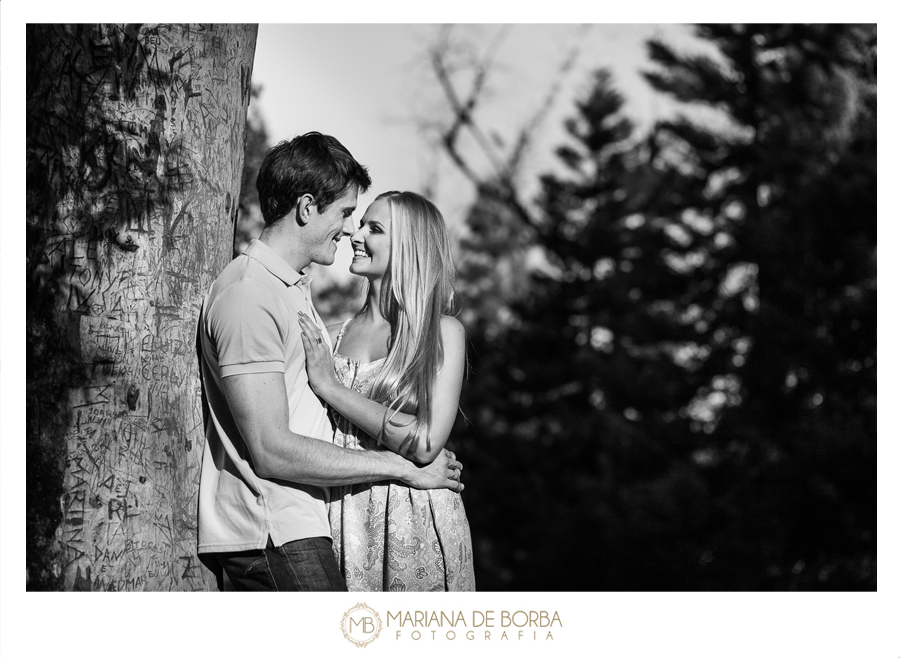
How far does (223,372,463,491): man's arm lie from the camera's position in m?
2.43

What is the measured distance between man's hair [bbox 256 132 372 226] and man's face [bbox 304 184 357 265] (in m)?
0.02

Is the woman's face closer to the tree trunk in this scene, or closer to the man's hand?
the tree trunk

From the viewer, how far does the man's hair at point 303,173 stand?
2705mm

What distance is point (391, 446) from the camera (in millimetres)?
2801

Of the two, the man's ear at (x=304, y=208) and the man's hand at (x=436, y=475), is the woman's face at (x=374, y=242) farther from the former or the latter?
the man's hand at (x=436, y=475)

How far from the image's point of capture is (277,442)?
2.45 m

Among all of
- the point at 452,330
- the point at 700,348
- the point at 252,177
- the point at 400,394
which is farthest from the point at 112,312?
the point at 700,348

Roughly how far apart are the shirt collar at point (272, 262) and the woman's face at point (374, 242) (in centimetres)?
40
